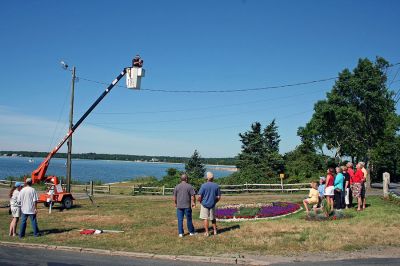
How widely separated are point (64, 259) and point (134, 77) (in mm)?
12537

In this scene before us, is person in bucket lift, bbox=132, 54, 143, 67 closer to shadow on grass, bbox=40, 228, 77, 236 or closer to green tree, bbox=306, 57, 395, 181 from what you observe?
shadow on grass, bbox=40, 228, 77, 236

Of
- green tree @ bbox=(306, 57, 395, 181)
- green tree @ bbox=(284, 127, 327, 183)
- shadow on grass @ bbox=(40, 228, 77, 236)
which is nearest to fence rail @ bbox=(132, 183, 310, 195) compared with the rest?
green tree @ bbox=(284, 127, 327, 183)

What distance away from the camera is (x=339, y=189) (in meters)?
16.4

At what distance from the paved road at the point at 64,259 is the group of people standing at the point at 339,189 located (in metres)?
7.97

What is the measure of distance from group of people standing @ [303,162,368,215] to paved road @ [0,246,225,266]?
797cm

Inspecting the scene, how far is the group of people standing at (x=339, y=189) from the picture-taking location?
52.9 feet

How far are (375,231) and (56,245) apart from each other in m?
8.79

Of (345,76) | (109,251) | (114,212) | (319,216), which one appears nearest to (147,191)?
(114,212)

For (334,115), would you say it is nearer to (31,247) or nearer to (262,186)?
(262,186)

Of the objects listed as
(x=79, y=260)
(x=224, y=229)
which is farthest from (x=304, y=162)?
(x=79, y=260)

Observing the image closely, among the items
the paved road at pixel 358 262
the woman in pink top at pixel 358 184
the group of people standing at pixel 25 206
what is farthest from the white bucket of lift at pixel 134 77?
the paved road at pixel 358 262

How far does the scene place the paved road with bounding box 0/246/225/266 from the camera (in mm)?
9539

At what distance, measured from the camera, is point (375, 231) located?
12.2 m

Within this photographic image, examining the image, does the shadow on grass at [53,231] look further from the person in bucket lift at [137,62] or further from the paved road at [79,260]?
the person in bucket lift at [137,62]
